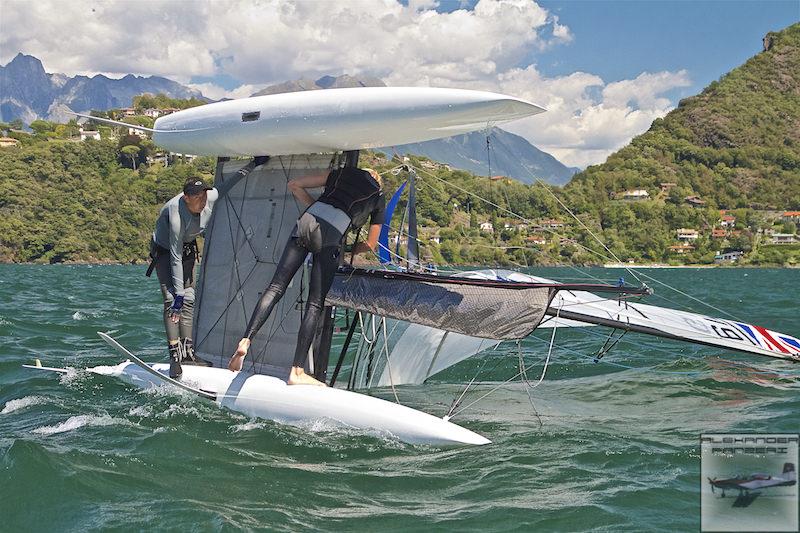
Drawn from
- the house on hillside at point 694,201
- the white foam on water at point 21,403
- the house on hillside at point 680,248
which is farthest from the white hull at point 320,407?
the house on hillside at point 694,201

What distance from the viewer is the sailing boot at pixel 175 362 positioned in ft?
27.7

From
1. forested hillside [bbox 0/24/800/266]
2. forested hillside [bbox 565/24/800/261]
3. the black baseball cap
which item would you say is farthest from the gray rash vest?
forested hillside [bbox 565/24/800/261]

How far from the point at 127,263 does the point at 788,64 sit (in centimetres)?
16282

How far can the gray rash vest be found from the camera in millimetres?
8297

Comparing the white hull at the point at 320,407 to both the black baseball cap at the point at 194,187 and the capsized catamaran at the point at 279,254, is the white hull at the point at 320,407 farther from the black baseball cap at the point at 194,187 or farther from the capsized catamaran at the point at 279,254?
the black baseball cap at the point at 194,187

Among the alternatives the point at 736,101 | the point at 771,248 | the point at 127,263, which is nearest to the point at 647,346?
the point at 127,263

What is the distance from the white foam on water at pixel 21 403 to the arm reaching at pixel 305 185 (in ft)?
11.1

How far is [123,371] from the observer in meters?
9.23

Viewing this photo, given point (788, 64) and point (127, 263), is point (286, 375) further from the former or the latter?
point (788, 64)

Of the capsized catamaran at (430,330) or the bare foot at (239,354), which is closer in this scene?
the bare foot at (239,354)

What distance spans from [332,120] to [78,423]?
359 cm

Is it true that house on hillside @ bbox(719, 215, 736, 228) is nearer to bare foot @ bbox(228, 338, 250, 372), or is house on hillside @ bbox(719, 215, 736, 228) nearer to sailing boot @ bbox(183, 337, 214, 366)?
sailing boot @ bbox(183, 337, 214, 366)

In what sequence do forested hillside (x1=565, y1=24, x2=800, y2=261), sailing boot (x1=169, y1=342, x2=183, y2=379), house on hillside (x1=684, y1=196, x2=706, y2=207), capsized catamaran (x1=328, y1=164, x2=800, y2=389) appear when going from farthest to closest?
1. house on hillside (x1=684, y1=196, x2=706, y2=207)
2. forested hillside (x1=565, y1=24, x2=800, y2=261)
3. sailing boot (x1=169, y1=342, x2=183, y2=379)
4. capsized catamaran (x1=328, y1=164, x2=800, y2=389)

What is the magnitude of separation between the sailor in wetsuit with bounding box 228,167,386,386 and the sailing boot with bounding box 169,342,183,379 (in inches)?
38.5
